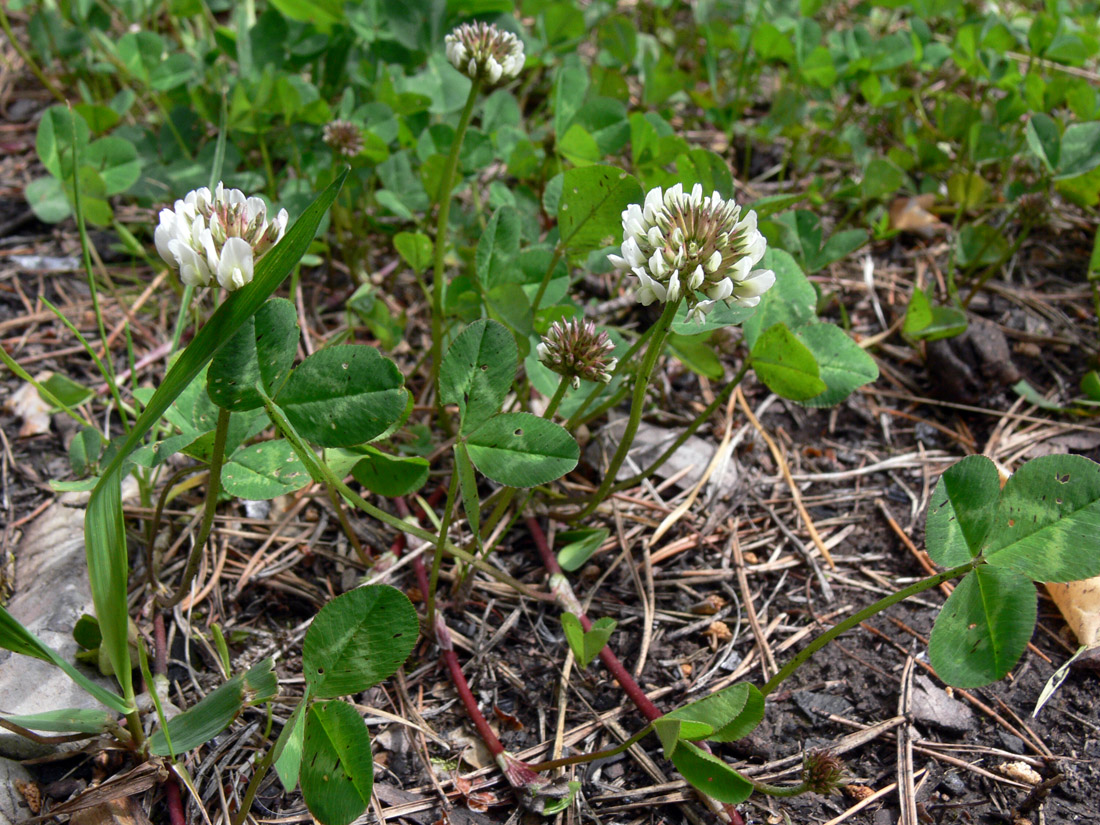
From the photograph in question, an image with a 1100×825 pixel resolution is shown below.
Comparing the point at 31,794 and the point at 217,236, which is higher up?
the point at 217,236

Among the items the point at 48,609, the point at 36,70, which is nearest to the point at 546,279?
the point at 48,609

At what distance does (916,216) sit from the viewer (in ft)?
9.76

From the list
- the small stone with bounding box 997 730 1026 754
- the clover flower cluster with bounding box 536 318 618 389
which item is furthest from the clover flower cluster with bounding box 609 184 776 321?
the small stone with bounding box 997 730 1026 754

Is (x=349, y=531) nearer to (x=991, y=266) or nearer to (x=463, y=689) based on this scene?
(x=463, y=689)

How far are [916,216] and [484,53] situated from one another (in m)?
1.86

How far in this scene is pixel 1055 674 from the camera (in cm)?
174

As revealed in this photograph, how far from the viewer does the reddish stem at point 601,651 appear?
5.36 feet

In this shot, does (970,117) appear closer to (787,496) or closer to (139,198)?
(787,496)

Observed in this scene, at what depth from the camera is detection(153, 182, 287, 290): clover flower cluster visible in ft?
4.29

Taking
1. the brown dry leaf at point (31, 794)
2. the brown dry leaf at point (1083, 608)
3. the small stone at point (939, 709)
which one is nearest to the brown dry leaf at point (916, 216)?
the brown dry leaf at point (1083, 608)

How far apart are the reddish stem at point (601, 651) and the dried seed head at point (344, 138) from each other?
1334 mm

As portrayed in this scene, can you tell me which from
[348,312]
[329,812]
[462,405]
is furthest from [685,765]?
[348,312]

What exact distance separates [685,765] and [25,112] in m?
3.39

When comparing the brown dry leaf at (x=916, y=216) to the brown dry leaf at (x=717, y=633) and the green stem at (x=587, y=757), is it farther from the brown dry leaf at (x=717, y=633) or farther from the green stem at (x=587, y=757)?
the green stem at (x=587, y=757)
